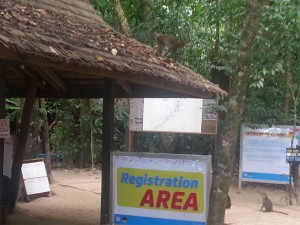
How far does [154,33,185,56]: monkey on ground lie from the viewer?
8307 millimetres

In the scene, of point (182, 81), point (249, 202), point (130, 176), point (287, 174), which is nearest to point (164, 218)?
point (130, 176)

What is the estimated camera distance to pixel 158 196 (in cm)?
706

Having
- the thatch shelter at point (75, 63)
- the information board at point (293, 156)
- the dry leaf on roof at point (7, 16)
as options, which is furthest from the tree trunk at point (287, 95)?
the dry leaf on roof at point (7, 16)

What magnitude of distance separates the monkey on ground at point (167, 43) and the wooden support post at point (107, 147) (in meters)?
1.15

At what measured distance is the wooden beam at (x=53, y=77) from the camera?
8.35 meters

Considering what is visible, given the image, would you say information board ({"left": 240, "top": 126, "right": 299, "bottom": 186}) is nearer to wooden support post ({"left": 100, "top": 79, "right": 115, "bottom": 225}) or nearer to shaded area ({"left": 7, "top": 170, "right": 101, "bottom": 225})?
shaded area ({"left": 7, "top": 170, "right": 101, "bottom": 225})

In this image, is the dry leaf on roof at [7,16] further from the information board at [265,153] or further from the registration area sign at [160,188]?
the information board at [265,153]

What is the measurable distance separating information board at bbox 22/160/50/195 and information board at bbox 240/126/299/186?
5.50 m

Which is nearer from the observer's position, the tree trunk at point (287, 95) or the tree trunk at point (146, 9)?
the tree trunk at point (287, 95)

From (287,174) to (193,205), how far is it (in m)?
7.33

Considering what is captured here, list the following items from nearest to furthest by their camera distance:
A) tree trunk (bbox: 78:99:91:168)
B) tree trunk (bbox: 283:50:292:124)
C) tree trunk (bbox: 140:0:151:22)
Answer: tree trunk (bbox: 283:50:292:124) → tree trunk (bbox: 140:0:151:22) → tree trunk (bbox: 78:99:91:168)

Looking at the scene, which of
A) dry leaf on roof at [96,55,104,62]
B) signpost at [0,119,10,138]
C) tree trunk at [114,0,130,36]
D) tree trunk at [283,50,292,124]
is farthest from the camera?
tree trunk at [114,0,130,36]

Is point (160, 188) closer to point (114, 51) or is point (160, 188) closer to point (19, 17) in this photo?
point (114, 51)

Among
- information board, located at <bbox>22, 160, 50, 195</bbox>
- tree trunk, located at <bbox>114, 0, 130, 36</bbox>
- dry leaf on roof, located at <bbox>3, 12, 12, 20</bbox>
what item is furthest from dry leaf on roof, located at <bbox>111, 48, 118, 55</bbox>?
tree trunk, located at <bbox>114, 0, 130, 36</bbox>
